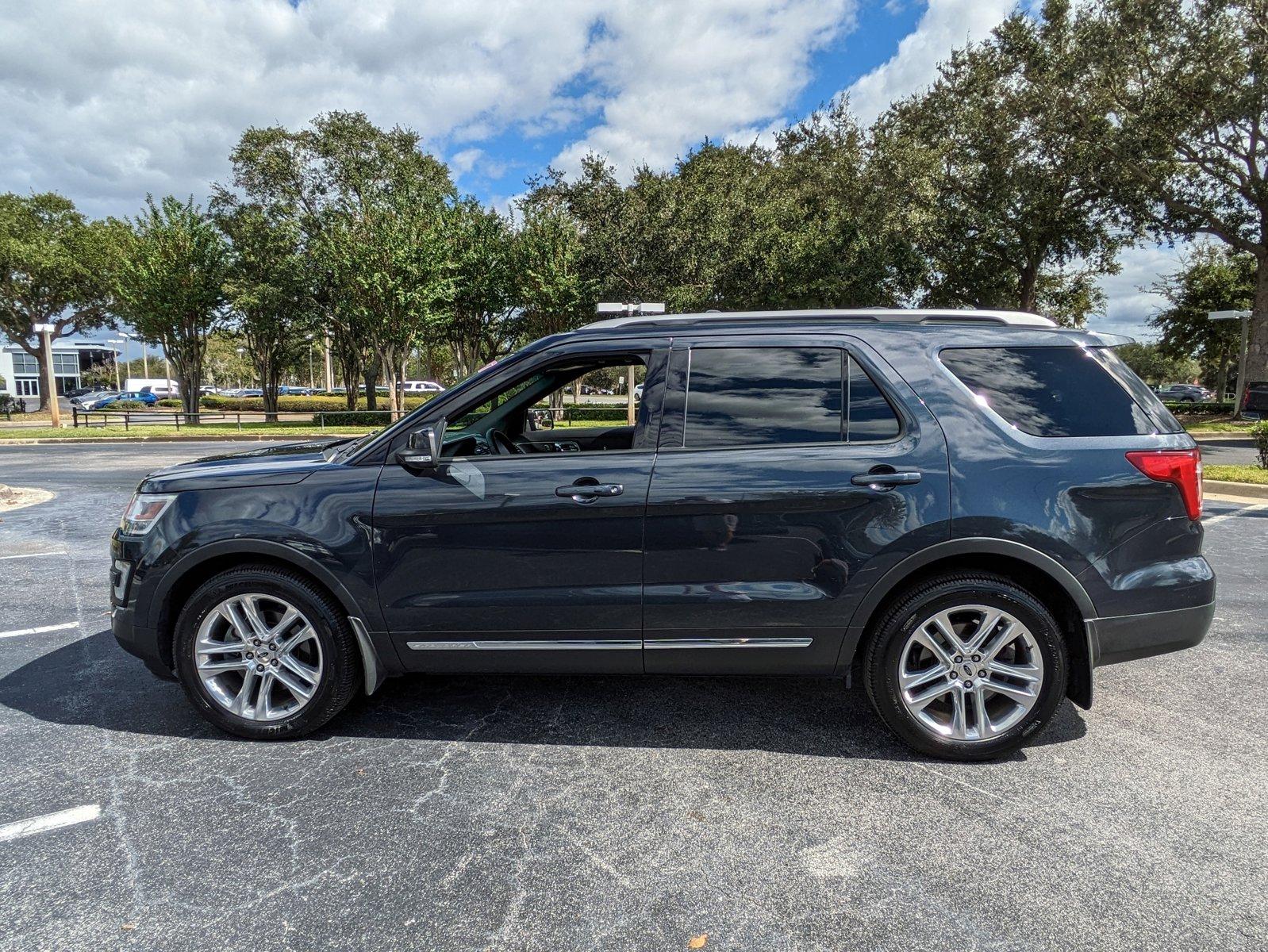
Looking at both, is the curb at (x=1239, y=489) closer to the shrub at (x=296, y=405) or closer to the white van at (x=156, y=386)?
the shrub at (x=296, y=405)

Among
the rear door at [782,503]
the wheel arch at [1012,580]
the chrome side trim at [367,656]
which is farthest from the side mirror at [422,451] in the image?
the wheel arch at [1012,580]

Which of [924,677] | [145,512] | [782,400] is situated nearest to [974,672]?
[924,677]

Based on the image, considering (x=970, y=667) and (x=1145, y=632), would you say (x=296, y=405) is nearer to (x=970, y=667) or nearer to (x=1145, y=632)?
(x=970, y=667)

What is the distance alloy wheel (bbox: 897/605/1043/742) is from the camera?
10.5 ft

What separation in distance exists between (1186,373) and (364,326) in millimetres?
118895

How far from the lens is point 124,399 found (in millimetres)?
57969

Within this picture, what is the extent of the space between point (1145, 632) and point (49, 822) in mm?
4453

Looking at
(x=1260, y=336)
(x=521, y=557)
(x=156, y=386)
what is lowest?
(x=521, y=557)

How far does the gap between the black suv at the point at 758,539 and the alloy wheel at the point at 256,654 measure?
13 mm

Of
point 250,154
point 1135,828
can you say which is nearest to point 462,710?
point 1135,828

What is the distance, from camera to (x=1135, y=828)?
2748 mm

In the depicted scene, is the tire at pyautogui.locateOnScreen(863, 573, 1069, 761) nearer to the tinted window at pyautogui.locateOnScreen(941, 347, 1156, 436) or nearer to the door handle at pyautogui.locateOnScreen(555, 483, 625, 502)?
the tinted window at pyautogui.locateOnScreen(941, 347, 1156, 436)

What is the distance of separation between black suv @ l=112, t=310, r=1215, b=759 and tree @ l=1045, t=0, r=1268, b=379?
972 inches

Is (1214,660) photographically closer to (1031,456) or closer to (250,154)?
(1031,456)
